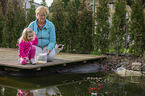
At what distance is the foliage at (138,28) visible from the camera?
32.6 feet

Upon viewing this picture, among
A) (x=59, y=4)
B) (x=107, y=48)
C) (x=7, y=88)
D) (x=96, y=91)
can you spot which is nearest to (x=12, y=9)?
(x=59, y=4)

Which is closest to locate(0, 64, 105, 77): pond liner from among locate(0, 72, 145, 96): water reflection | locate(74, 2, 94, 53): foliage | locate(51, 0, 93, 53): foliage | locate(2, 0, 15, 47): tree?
locate(0, 72, 145, 96): water reflection

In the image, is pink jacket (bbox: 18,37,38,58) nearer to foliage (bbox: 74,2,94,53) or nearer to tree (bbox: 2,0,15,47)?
foliage (bbox: 74,2,94,53)

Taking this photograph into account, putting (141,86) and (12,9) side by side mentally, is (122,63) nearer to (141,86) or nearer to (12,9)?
(141,86)

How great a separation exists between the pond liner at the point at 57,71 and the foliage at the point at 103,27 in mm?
1831

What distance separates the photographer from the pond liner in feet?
24.1

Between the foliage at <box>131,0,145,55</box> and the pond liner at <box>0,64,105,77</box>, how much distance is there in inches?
89.5

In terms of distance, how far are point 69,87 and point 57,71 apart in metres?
2.30

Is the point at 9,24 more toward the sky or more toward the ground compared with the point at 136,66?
more toward the sky

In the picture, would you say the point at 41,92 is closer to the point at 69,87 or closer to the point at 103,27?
the point at 69,87

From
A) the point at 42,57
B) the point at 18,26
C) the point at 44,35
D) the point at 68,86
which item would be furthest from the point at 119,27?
the point at 18,26

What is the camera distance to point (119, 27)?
10375 mm

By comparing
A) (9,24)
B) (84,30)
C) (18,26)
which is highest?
(9,24)

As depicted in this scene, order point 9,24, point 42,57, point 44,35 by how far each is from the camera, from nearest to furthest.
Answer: point 42,57 < point 44,35 < point 9,24
